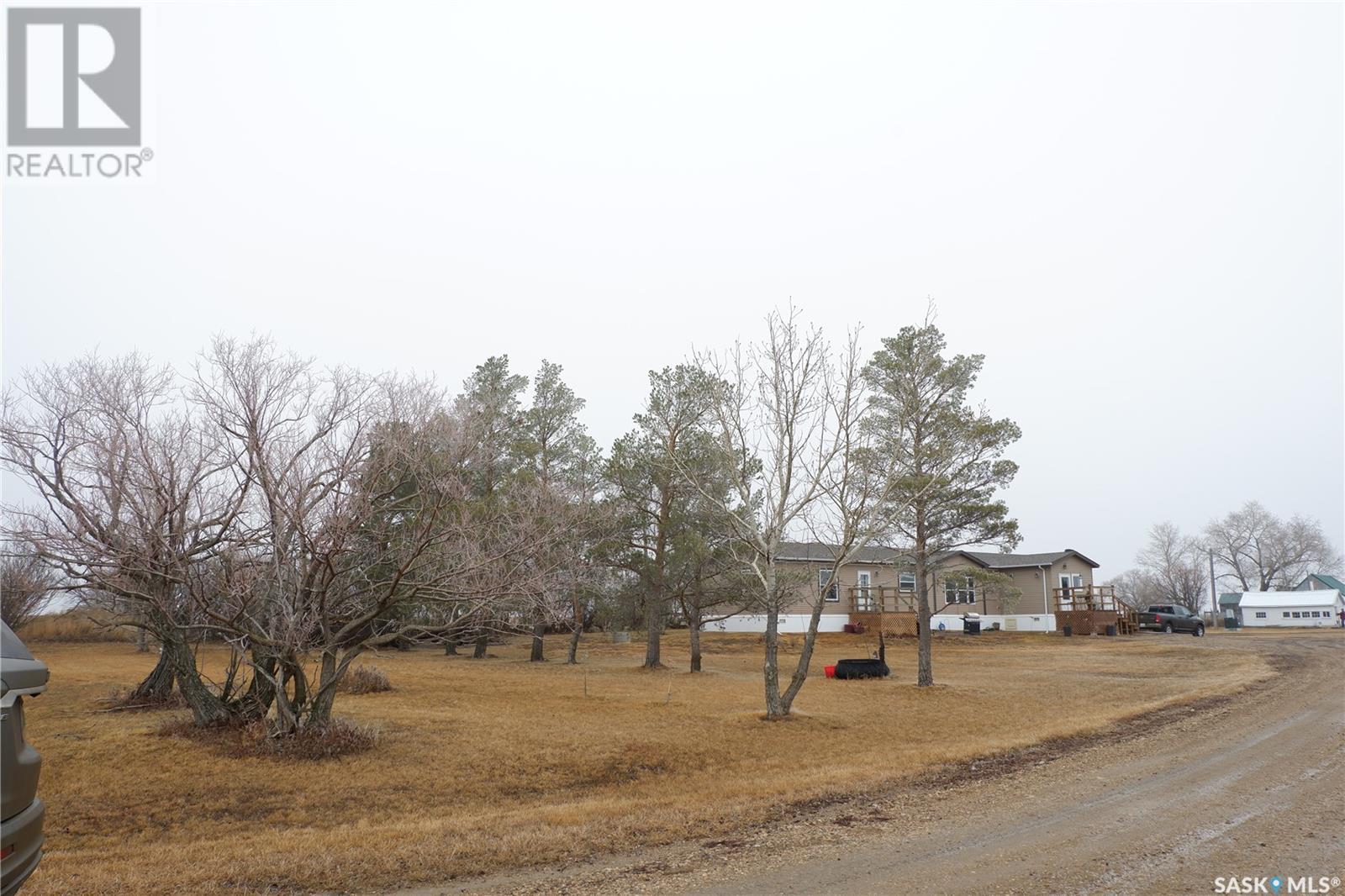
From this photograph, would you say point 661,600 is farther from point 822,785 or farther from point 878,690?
point 822,785

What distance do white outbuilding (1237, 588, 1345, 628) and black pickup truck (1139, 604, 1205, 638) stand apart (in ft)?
72.7

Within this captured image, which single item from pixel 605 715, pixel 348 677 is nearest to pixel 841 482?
pixel 605 715

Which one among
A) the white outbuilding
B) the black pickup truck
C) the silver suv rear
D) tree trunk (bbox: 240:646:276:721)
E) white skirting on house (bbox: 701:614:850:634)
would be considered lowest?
the white outbuilding

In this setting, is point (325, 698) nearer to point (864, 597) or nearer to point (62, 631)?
point (864, 597)

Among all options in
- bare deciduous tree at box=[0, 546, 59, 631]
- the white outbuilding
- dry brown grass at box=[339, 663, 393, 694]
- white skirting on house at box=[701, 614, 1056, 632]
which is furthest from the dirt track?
the white outbuilding

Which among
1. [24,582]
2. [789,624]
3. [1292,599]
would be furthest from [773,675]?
[1292,599]

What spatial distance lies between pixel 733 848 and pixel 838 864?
1006 millimetres

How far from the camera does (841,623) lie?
44.7 m

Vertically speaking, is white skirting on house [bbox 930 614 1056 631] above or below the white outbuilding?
above

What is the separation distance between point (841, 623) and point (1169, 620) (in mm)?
19157

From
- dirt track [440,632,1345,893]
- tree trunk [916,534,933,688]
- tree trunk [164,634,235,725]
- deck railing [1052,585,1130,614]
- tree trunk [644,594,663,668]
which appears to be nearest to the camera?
dirt track [440,632,1345,893]

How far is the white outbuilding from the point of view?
6162 cm

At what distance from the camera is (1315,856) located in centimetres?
660

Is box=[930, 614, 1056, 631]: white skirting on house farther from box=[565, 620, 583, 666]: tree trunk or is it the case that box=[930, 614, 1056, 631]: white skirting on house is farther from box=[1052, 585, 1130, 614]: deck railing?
box=[565, 620, 583, 666]: tree trunk
